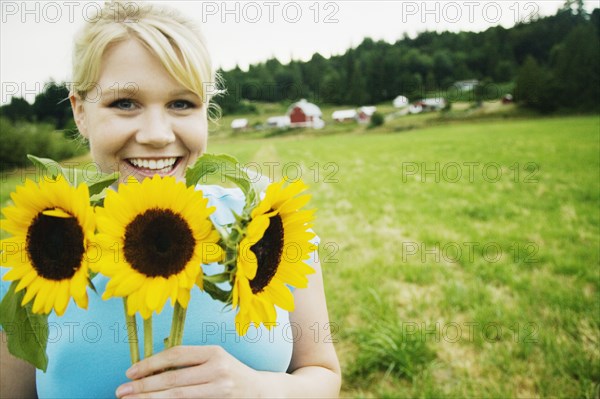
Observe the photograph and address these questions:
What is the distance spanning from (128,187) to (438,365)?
264cm

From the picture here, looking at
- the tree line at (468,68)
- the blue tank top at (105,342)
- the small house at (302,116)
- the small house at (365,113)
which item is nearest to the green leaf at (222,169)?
the blue tank top at (105,342)

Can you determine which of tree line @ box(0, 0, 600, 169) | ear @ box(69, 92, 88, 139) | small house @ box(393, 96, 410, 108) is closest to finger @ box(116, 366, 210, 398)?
ear @ box(69, 92, 88, 139)

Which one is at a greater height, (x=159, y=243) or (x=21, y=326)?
(x=159, y=243)

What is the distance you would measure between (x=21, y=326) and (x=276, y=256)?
1.46ft

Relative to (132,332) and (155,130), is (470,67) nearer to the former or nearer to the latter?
(155,130)

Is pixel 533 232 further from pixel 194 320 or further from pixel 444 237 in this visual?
pixel 194 320

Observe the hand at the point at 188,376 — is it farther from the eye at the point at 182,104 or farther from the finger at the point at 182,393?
the eye at the point at 182,104

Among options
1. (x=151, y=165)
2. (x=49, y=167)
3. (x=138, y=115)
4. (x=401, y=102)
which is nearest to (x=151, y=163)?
(x=151, y=165)

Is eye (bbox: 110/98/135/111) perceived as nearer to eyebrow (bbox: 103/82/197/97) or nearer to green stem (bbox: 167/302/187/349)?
eyebrow (bbox: 103/82/197/97)

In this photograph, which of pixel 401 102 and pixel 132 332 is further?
pixel 401 102

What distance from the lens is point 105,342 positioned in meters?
1.22

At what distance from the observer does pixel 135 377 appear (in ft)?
2.53

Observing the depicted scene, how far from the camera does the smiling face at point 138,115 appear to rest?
1.13 metres

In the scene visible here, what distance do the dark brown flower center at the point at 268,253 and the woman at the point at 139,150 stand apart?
0.36m
